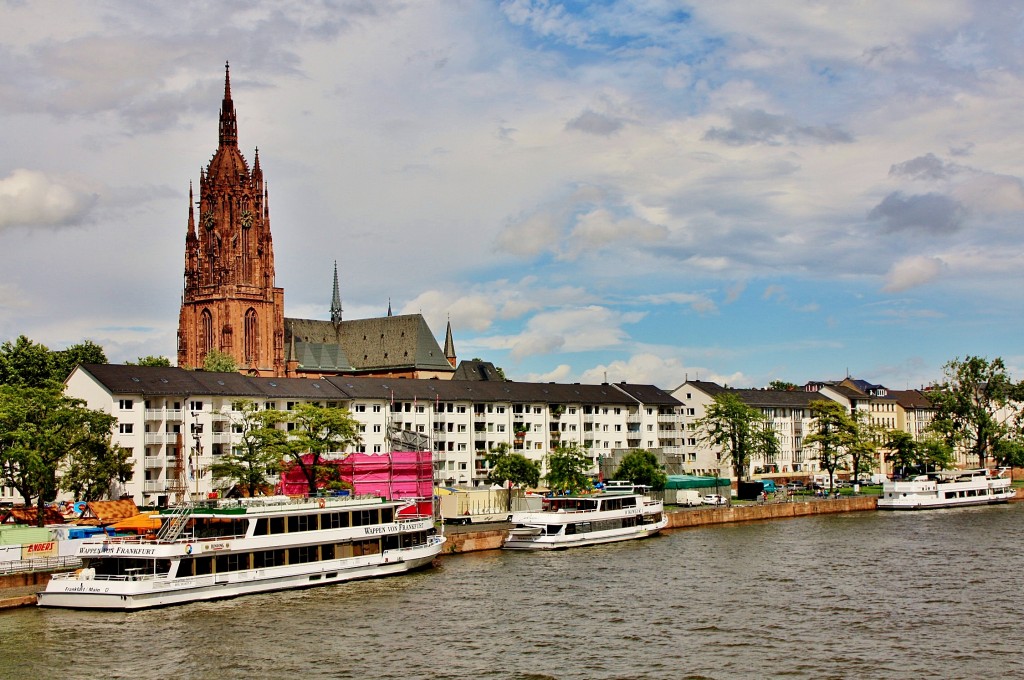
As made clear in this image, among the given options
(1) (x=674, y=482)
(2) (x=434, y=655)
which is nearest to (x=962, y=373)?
(1) (x=674, y=482)

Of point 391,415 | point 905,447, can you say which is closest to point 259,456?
point 391,415

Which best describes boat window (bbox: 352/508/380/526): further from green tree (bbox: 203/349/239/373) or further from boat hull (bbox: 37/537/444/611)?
green tree (bbox: 203/349/239/373)

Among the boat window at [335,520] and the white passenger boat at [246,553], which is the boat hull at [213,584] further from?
the boat window at [335,520]

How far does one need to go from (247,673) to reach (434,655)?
8906 millimetres

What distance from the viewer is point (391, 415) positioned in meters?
150

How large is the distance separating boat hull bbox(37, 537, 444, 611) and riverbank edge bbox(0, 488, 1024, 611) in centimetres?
269

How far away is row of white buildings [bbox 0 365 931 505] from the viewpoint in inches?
4786

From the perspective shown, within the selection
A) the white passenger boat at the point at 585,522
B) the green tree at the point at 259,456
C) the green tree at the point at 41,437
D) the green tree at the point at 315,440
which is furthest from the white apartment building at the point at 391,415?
the white passenger boat at the point at 585,522

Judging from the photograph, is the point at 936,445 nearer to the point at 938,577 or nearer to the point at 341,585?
the point at 938,577

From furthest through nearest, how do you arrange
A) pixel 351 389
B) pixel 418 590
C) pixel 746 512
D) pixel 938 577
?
pixel 351 389 < pixel 746 512 < pixel 938 577 < pixel 418 590

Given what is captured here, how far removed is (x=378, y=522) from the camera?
8400 cm

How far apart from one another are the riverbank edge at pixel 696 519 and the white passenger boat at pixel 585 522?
2124 mm

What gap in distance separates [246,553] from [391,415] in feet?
246

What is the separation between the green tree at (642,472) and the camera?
141 metres
